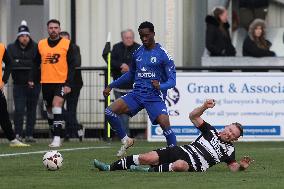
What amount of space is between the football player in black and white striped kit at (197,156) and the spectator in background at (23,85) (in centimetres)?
875

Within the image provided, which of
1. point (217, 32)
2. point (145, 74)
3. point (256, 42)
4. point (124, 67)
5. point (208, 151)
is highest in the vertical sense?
point (217, 32)

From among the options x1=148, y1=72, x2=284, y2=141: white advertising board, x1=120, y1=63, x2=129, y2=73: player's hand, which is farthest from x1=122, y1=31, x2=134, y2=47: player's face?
x1=148, y1=72, x2=284, y2=141: white advertising board

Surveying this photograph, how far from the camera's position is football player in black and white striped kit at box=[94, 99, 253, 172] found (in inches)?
599

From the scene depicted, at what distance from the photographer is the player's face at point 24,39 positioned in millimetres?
24078

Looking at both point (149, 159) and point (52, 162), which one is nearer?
point (149, 159)

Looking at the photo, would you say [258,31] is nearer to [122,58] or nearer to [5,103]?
[122,58]

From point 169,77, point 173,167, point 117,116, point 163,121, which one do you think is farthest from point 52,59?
point 173,167

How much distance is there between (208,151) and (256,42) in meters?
10.4

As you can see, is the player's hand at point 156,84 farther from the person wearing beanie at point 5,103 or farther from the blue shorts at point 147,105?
the person wearing beanie at point 5,103

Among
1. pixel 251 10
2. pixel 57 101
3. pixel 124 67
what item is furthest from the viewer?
pixel 251 10

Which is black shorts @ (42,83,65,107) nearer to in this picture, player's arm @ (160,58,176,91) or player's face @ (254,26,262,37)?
player's arm @ (160,58,176,91)

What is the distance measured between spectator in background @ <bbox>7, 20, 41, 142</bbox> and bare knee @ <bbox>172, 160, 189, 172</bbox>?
29.6 ft

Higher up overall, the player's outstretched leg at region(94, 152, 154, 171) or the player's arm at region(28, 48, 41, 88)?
the player's arm at region(28, 48, 41, 88)

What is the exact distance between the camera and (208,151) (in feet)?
49.9
